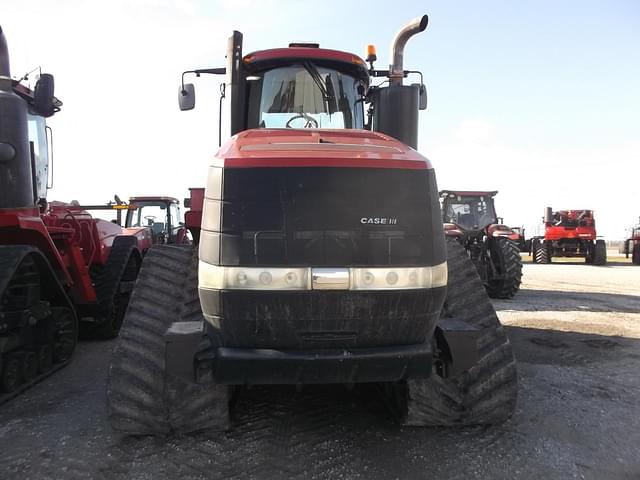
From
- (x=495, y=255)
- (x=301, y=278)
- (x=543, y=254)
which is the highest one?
(x=301, y=278)

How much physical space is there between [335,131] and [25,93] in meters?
3.37

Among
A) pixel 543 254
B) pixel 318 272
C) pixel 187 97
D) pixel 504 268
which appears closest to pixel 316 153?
pixel 318 272

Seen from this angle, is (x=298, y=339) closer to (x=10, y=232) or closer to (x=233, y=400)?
(x=233, y=400)

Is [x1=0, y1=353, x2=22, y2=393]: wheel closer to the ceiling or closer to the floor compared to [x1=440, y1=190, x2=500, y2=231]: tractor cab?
closer to the floor

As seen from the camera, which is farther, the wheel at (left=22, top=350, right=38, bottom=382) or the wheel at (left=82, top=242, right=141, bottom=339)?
the wheel at (left=82, top=242, right=141, bottom=339)

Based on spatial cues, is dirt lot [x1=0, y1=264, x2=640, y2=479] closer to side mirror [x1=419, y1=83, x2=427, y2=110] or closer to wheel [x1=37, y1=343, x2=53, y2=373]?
wheel [x1=37, y1=343, x2=53, y2=373]

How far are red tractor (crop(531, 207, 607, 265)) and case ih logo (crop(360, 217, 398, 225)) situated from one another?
2331cm

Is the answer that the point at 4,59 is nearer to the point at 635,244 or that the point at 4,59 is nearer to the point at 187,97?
the point at 187,97

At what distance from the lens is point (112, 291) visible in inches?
240

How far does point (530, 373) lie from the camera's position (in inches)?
186

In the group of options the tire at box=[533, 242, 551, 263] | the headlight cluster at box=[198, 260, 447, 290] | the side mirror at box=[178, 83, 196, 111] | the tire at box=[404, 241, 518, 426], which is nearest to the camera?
the headlight cluster at box=[198, 260, 447, 290]

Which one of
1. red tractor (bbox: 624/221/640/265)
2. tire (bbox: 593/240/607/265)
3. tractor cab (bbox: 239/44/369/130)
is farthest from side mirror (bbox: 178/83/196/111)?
red tractor (bbox: 624/221/640/265)

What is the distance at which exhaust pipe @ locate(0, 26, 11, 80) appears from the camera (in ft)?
13.3

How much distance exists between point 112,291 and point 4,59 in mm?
2889
